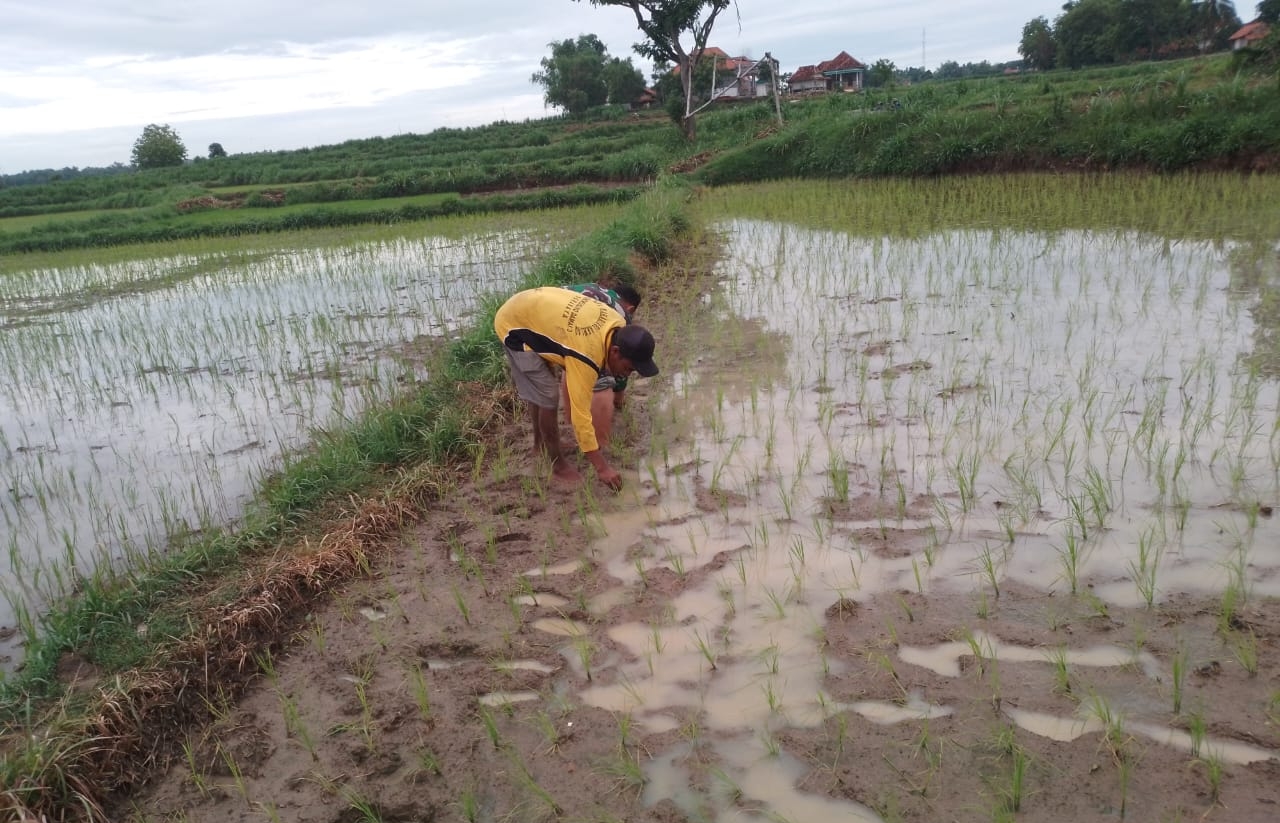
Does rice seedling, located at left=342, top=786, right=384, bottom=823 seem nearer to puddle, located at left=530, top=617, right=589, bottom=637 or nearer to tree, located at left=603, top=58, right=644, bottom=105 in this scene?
puddle, located at left=530, top=617, right=589, bottom=637

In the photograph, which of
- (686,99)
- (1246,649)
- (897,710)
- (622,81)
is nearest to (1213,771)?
(1246,649)

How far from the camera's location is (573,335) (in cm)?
316

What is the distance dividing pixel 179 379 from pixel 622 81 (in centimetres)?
3571

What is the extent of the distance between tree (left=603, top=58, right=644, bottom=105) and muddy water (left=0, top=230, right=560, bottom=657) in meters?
30.5

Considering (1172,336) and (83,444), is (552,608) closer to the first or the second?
(83,444)

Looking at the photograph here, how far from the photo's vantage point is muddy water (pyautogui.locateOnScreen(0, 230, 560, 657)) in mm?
3469

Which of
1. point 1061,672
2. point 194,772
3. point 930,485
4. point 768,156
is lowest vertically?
point 194,772

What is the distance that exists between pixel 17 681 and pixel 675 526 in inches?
85.1

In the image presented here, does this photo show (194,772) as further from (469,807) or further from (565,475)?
(565,475)

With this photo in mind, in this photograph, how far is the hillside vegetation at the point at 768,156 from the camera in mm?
9930

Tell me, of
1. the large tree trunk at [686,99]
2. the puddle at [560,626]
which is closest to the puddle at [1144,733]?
the puddle at [560,626]

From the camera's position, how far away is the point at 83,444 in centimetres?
438

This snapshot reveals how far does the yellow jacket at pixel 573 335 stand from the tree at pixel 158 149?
157 feet

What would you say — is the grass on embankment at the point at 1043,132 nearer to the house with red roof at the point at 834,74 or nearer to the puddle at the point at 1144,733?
the puddle at the point at 1144,733
